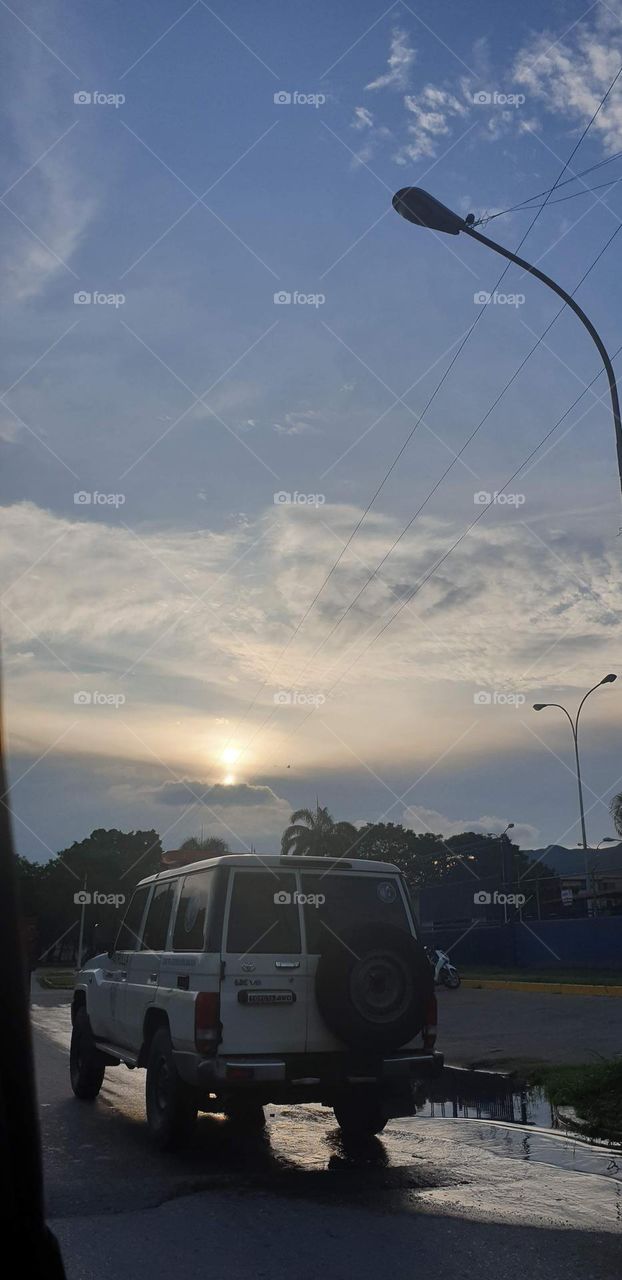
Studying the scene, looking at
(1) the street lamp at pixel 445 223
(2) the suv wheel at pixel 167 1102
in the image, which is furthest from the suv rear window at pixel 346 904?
(1) the street lamp at pixel 445 223

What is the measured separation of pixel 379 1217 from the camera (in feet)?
21.3

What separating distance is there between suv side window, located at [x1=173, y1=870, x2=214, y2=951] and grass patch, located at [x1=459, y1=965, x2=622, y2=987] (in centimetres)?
1629

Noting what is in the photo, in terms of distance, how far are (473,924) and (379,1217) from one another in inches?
1286

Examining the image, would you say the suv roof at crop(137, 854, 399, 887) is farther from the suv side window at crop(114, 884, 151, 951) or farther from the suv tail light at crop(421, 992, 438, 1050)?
the suv side window at crop(114, 884, 151, 951)

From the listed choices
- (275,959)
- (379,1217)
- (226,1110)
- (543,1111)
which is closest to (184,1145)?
(226,1110)

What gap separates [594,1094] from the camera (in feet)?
34.6

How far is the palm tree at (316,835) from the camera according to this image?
4908 centimetres

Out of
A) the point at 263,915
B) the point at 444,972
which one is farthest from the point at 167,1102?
the point at 444,972

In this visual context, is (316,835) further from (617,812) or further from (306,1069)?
(306,1069)

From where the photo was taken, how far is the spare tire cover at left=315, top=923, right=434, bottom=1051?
26.0 ft

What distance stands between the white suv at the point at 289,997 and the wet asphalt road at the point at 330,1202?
1.53 feet

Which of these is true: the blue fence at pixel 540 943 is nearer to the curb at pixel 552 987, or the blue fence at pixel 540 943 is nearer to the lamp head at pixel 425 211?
the curb at pixel 552 987

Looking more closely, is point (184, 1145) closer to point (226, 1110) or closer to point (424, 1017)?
point (226, 1110)

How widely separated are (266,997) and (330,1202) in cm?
149
